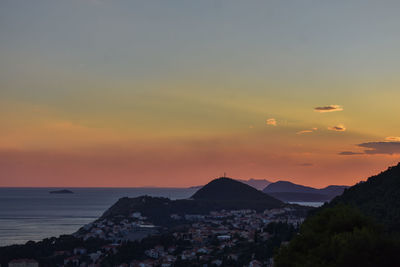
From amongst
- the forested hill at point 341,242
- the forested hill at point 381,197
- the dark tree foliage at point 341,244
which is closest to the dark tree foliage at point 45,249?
A: the forested hill at point 381,197

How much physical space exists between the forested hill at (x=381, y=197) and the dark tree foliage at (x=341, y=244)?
1507cm

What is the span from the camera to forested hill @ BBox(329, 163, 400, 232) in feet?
138

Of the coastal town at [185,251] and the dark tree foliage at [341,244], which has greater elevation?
the dark tree foliage at [341,244]

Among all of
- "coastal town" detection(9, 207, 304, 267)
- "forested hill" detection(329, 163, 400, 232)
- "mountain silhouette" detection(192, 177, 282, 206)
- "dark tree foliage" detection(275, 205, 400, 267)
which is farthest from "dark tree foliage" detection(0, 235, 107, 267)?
"mountain silhouette" detection(192, 177, 282, 206)

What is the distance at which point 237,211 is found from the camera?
137875mm

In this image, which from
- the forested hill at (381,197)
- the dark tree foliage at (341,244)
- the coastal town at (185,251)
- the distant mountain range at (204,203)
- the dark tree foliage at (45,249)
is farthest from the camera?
the distant mountain range at (204,203)

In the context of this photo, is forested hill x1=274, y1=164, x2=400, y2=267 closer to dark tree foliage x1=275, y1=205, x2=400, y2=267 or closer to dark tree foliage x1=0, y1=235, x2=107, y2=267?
dark tree foliage x1=275, y1=205, x2=400, y2=267

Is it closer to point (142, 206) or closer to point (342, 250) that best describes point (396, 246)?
point (342, 250)

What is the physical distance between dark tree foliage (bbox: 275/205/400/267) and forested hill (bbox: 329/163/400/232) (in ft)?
49.4

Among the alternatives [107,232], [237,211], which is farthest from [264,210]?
[107,232]

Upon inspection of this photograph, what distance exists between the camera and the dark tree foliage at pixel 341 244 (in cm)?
1847

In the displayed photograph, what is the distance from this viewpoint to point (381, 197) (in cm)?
5494

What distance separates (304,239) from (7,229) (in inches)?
3976

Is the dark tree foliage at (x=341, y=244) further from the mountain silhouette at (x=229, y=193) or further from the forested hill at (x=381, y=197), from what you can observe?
the mountain silhouette at (x=229, y=193)
